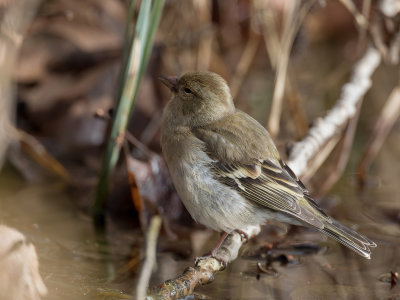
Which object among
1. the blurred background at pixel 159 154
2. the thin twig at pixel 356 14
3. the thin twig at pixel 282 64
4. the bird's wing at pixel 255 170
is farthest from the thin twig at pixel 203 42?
the bird's wing at pixel 255 170

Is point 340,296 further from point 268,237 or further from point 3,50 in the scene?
point 3,50

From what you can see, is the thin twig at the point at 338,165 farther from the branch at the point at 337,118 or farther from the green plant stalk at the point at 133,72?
the green plant stalk at the point at 133,72

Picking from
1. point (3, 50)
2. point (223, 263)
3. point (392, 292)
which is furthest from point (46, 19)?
point (392, 292)

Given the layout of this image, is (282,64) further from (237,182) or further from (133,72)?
(237,182)

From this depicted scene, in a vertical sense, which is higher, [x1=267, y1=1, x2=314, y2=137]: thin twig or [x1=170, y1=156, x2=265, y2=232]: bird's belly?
[x1=267, y1=1, x2=314, y2=137]: thin twig

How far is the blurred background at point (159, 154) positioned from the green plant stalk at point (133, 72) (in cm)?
13

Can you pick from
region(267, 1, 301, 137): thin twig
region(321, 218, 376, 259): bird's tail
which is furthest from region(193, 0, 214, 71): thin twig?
region(321, 218, 376, 259): bird's tail

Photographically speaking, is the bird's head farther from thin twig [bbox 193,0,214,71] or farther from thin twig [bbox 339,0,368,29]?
thin twig [bbox 193,0,214,71]

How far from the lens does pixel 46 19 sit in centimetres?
588

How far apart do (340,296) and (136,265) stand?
125 centimetres

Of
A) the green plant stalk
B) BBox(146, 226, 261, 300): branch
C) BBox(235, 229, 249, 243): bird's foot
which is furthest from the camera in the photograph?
the green plant stalk

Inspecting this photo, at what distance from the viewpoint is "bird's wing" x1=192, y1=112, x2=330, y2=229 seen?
3.49m

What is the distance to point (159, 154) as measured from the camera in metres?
5.18

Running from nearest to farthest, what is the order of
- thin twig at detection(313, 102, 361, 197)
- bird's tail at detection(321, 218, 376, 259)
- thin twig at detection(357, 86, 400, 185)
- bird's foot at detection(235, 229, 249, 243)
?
1. bird's tail at detection(321, 218, 376, 259)
2. bird's foot at detection(235, 229, 249, 243)
3. thin twig at detection(313, 102, 361, 197)
4. thin twig at detection(357, 86, 400, 185)
